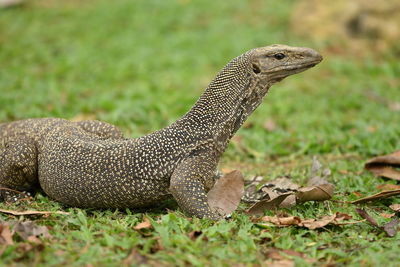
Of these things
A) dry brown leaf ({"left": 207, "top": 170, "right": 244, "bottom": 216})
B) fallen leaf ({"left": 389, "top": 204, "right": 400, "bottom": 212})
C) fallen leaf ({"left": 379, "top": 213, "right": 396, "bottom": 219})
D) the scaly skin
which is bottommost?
fallen leaf ({"left": 379, "top": 213, "right": 396, "bottom": 219})

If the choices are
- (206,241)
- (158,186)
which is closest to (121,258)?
(206,241)

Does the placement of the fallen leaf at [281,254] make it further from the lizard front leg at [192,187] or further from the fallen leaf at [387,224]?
the fallen leaf at [387,224]

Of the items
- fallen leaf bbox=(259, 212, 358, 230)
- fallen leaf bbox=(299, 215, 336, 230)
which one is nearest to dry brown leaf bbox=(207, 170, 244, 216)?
fallen leaf bbox=(259, 212, 358, 230)

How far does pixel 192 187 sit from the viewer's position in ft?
15.9

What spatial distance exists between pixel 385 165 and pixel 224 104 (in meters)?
2.49

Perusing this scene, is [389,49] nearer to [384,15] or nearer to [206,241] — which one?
[384,15]

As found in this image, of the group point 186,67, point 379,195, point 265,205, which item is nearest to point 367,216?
point 379,195

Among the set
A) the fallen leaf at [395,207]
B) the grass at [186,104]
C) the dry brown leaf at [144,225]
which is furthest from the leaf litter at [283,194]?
the dry brown leaf at [144,225]

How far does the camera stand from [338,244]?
178 inches

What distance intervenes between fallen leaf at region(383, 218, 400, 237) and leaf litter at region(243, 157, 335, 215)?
0.65 m

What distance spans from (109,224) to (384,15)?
1003 cm

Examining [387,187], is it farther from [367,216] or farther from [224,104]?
[224,104]

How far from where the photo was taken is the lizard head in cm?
525

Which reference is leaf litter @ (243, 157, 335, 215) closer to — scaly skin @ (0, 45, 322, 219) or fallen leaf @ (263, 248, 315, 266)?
scaly skin @ (0, 45, 322, 219)
